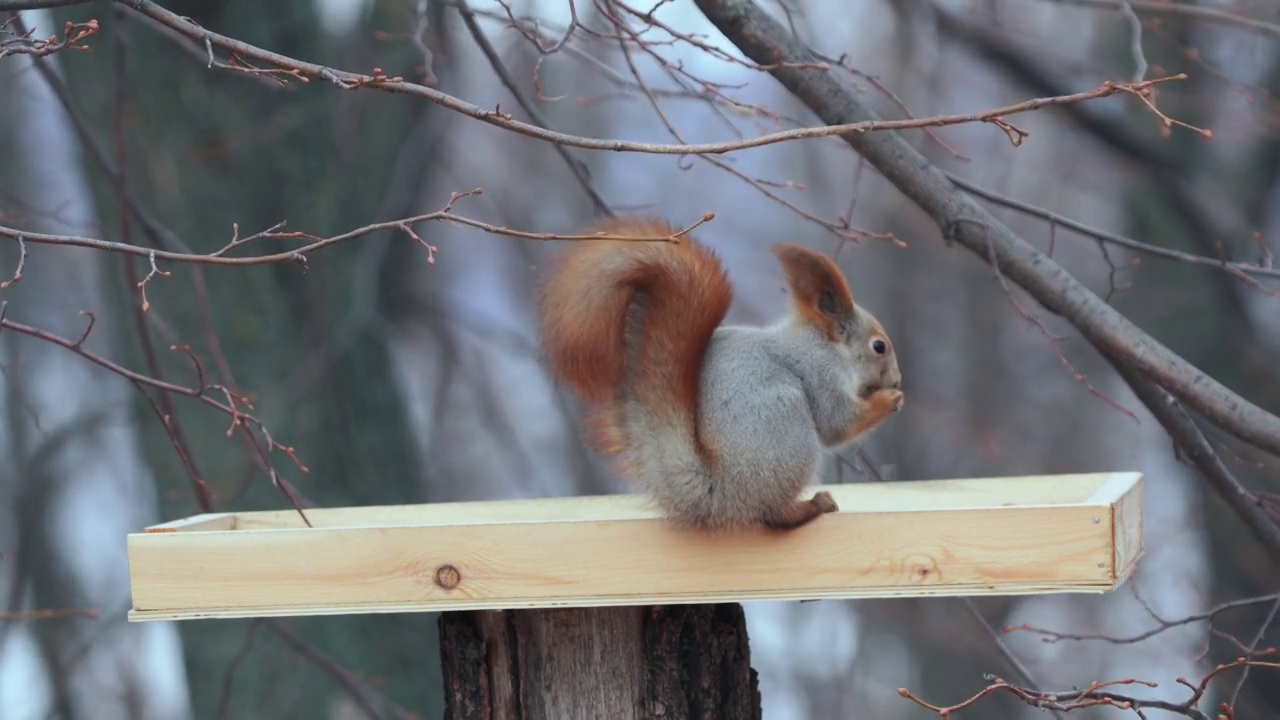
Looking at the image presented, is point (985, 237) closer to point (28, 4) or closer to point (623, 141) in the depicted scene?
point (623, 141)

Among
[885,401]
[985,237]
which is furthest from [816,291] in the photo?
[985,237]

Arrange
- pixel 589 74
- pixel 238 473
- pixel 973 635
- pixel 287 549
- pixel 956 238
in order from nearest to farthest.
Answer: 1. pixel 287 549
2. pixel 956 238
3. pixel 238 473
4. pixel 973 635
5. pixel 589 74

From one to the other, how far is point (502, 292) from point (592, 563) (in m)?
4.12

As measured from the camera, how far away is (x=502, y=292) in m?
5.93

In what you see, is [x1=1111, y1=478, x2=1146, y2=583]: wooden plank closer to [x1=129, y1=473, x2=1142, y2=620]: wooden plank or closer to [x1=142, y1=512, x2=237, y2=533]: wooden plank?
[x1=129, y1=473, x2=1142, y2=620]: wooden plank

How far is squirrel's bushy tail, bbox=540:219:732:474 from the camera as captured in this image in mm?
1848

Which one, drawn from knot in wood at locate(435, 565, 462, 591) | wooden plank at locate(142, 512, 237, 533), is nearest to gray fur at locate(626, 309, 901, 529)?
knot in wood at locate(435, 565, 462, 591)

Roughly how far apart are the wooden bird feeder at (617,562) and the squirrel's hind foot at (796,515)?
1 cm

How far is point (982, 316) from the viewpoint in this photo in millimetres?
6840

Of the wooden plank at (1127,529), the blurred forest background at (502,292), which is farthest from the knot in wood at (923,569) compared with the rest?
the blurred forest background at (502,292)

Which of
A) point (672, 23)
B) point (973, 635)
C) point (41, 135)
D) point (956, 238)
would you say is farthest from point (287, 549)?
point (973, 635)

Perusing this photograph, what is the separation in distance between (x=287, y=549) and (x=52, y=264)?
188 inches

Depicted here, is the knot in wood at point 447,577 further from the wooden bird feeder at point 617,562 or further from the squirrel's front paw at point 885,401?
the squirrel's front paw at point 885,401

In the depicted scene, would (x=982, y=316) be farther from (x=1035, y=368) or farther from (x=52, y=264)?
(x=52, y=264)
